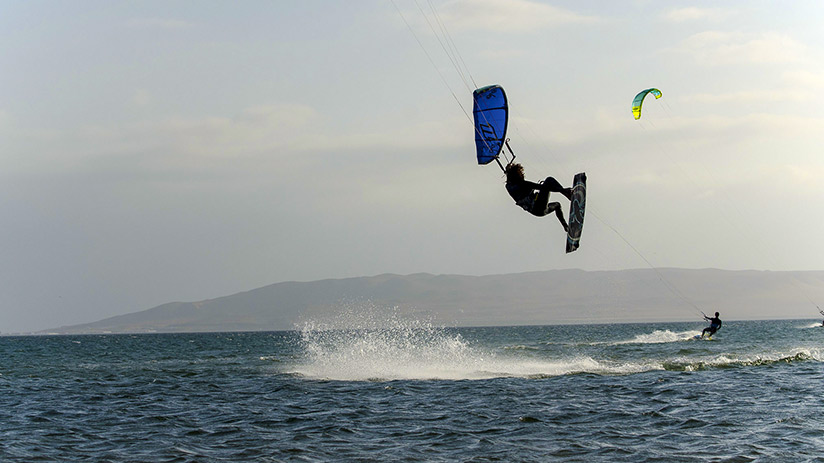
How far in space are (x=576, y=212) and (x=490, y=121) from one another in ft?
7.38

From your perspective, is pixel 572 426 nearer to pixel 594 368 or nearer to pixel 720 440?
pixel 720 440

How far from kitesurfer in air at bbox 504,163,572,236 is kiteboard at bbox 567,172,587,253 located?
1.22 feet

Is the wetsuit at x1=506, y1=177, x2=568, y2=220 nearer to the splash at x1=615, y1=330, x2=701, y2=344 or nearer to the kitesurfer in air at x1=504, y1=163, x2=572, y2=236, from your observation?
the kitesurfer in air at x1=504, y1=163, x2=572, y2=236

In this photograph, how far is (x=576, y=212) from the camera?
44.6ft

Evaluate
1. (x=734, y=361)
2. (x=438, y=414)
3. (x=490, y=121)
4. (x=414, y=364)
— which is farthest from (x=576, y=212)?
(x=734, y=361)

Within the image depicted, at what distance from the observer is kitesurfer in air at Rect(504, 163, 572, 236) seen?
13.1 m

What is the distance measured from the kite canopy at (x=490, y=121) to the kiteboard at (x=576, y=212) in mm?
1520

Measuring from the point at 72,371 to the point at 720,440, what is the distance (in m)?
23.6

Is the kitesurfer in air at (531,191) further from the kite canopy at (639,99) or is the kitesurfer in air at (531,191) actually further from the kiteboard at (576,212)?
the kite canopy at (639,99)

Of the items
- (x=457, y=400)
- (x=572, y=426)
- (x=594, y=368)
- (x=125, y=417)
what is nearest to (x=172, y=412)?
(x=125, y=417)

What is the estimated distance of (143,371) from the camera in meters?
26.6

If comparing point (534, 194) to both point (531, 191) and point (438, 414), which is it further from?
point (438, 414)

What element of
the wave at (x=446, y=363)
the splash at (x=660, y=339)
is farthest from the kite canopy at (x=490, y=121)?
the splash at (x=660, y=339)

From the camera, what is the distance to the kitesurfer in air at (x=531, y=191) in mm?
13078
